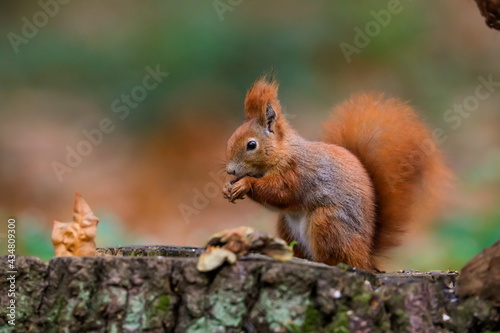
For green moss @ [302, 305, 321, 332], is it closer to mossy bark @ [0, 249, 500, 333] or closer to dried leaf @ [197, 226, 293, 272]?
mossy bark @ [0, 249, 500, 333]

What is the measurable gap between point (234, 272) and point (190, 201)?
2.34 meters

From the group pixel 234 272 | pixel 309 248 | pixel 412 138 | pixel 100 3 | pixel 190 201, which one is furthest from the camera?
pixel 100 3

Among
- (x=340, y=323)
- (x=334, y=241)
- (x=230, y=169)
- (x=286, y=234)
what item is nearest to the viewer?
(x=340, y=323)

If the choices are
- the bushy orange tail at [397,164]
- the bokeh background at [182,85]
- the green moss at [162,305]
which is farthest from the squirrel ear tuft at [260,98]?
the bokeh background at [182,85]

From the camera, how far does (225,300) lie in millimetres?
1596

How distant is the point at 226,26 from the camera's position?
4094mm

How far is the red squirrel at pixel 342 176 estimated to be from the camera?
2.18 metres

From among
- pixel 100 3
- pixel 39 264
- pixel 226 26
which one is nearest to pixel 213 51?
pixel 226 26

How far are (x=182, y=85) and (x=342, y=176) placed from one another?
6.57 feet

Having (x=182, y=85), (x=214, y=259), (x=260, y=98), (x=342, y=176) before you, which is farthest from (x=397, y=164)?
(x=182, y=85)

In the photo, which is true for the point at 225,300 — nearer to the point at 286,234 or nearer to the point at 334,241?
the point at 334,241

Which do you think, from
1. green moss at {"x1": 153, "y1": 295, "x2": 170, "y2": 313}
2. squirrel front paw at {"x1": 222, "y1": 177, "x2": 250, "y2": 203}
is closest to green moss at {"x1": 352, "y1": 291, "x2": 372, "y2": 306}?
green moss at {"x1": 153, "y1": 295, "x2": 170, "y2": 313}

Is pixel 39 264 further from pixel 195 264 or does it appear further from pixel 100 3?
pixel 100 3

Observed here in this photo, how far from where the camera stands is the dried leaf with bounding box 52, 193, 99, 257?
71.6 inches
